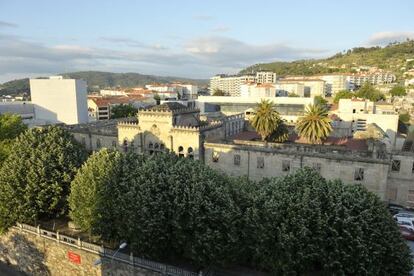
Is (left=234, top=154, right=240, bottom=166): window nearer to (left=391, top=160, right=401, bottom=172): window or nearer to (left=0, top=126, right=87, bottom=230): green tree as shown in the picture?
(left=391, top=160, right=401, bottom=172): window

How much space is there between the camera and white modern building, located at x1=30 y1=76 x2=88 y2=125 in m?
98.0

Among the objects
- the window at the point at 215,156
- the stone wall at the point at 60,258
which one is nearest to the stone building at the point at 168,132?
the window at the point at 215,156

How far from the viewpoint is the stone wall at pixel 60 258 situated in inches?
976

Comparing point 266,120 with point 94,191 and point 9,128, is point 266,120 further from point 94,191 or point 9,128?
point 9,128

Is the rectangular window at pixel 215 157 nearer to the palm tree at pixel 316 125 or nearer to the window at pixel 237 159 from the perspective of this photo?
the window at pixel 237 159

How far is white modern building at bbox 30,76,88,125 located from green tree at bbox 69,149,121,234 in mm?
76198

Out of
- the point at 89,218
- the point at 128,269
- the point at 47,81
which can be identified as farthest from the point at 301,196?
the point at 47,81

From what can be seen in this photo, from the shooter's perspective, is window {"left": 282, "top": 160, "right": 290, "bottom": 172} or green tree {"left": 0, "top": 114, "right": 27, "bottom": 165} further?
green tree {"left": 0, "top": 114, "right": 27, "bottom": 165}

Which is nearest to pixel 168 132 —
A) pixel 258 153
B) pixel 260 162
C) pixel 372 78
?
pixel 258 153

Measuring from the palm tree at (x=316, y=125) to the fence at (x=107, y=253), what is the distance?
31190mm

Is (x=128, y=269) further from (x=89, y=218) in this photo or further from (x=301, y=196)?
(x=301, y=196)

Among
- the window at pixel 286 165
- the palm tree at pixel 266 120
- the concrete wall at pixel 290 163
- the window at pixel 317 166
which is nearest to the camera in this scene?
the concrete wall at pixel 290 163

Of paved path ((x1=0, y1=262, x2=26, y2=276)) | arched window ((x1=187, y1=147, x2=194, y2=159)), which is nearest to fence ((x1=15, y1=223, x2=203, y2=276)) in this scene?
paved path ((x1=0, y1=262, x2=26, y2=276))

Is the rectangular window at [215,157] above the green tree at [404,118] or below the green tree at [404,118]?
below
